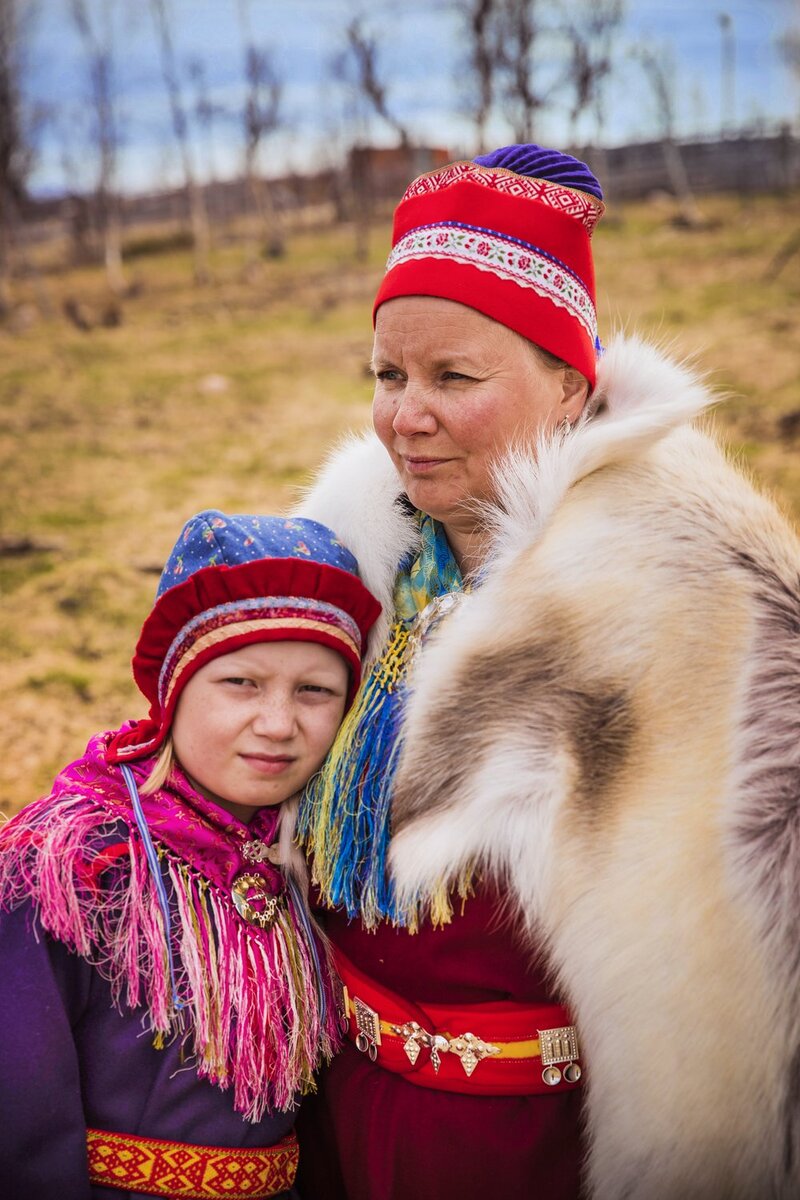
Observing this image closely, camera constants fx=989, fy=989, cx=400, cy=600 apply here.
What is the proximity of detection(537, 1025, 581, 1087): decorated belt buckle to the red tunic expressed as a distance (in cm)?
4

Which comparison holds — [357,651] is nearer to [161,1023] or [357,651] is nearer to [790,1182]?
[161,1023]

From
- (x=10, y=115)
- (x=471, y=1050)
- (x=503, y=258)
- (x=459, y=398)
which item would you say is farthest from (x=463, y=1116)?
(x=10, y=115)

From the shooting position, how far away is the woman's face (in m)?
1.62

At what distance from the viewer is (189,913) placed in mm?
1549

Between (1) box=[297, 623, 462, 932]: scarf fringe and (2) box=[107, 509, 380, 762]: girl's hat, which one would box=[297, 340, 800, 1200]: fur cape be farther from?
(2) box=[107, 509, 380, 762]: girl's hat

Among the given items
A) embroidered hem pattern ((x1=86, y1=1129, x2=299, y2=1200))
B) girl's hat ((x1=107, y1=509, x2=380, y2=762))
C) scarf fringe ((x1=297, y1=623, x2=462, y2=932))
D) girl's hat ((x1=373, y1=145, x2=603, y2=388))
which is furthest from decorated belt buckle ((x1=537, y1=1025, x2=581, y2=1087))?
girl's hat ((x1=373, y1=145, x2=603, y2=388))

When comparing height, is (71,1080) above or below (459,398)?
below

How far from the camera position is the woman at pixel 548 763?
1195 millimetres

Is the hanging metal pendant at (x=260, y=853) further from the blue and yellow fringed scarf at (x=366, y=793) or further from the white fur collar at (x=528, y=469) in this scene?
the white fur collar at (x=528, y=469)

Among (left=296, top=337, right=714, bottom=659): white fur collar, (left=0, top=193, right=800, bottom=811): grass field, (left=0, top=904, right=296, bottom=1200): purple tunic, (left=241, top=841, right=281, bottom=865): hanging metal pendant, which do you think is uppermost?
(left=0, top=193, right=800, bottom=811): grass field

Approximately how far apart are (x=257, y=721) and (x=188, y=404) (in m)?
10.3

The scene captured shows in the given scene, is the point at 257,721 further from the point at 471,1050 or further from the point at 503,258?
the point at 503,258

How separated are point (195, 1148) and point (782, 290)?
1221 centimetres

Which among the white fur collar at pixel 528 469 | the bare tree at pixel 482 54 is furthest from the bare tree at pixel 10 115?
the white fur collar at pixel 528 469
